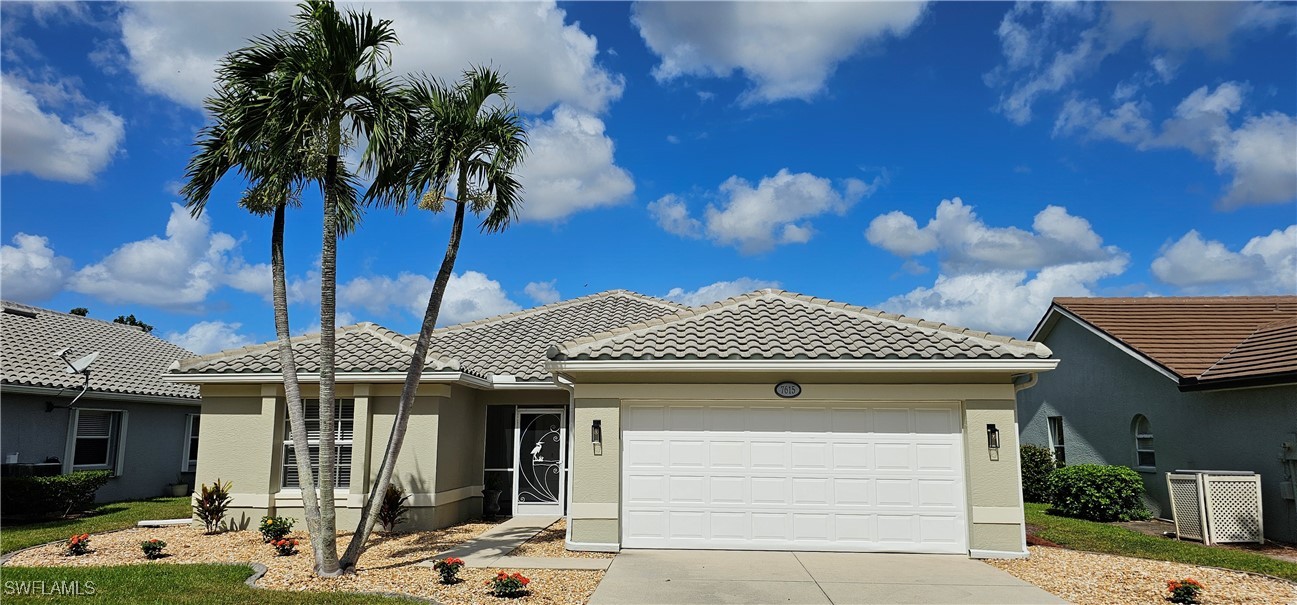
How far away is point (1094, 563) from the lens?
→ 408 inches

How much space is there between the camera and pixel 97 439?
18.1 metres

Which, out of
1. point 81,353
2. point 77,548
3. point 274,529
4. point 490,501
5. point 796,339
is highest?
point 81,353

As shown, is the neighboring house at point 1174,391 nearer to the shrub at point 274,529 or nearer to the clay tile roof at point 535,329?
the clay tile roof at point 535,329

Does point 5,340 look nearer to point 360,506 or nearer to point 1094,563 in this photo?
point 360,506

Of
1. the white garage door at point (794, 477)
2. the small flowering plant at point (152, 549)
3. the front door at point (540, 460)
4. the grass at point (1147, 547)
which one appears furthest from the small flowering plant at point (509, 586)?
the grass at point (1147, 547)

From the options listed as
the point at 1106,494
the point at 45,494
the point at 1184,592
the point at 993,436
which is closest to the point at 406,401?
the point at 993,436

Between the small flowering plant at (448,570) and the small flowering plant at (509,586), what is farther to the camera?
the small flowering plant at (448,570)

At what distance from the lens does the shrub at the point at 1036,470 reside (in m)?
18.9

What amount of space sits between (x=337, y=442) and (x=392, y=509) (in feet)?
5.78

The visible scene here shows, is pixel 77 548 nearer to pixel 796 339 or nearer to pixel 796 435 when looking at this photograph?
pixel 796 435

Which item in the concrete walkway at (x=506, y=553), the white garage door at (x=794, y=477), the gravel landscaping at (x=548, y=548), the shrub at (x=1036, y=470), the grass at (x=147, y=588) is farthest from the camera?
the shrub at (x=1036, y=470)

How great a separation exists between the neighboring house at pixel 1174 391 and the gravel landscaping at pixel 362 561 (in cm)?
1147

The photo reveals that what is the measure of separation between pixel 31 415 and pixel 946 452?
710 inches

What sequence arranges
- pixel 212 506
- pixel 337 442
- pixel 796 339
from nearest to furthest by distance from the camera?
1. pixel 796 339
2. pixel 212 506
3. pixel 337 442
